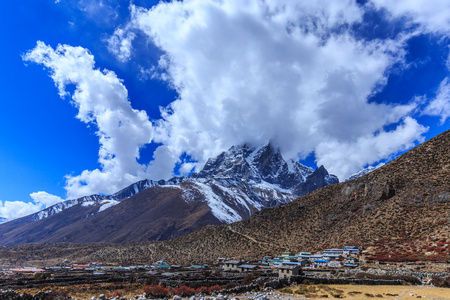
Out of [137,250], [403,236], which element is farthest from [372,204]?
[137,250]

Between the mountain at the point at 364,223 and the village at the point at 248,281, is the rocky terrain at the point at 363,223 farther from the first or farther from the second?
the village at the point at 248,281

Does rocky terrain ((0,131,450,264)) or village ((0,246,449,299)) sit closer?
village ((0,246,449,299))

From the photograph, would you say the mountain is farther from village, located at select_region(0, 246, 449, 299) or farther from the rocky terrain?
village, located at select_region(0, 246, 449, 299)

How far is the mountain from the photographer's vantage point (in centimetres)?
6016

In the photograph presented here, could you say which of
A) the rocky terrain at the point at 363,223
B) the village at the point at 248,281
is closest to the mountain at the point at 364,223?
the rocky terrain at the point at 363,223

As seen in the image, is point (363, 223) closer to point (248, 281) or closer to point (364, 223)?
point (364, 223)

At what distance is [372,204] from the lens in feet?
270

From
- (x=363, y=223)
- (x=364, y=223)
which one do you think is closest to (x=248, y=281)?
(x=364, y=223)

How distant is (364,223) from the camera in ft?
253

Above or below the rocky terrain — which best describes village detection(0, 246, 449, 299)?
below

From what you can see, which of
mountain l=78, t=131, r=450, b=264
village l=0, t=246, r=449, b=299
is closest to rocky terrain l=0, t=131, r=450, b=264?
mountain l=78, t=131, r=450, b=264

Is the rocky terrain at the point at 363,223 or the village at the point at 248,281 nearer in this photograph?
the village at the point at 248,281

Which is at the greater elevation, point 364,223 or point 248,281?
point 364,223

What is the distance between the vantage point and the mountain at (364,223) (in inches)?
2368
